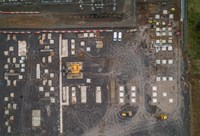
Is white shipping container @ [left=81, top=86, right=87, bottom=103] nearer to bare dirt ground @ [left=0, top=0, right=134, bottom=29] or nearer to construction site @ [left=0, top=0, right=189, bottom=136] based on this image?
construction site @ [left=0, top=0, right=189, bottom=136]

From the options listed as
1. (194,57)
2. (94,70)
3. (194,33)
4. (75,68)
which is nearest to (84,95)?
(94,70)

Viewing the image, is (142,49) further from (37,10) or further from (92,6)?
(37,10)

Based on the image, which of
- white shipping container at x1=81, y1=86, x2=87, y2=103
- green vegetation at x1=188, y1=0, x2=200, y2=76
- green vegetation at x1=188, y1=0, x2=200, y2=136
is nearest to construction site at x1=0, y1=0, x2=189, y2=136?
white shipping container at x1=81, y1=86, x2=87, y2=103

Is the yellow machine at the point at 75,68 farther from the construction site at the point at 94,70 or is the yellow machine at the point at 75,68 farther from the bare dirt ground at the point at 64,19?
the bare dirt ground at the point at 64,19

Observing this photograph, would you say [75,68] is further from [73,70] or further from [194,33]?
[194,33]

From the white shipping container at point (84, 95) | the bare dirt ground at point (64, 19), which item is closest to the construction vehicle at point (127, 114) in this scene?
the white shipping container at point (84, 95)
